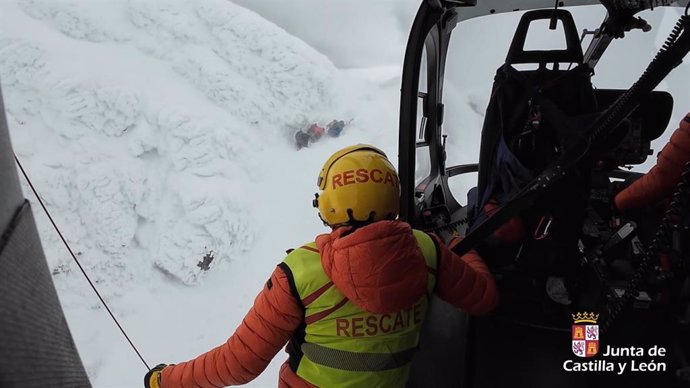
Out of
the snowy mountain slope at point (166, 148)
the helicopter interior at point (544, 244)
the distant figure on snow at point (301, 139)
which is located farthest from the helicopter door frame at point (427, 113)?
the distant figure on snow at point (301, 139)

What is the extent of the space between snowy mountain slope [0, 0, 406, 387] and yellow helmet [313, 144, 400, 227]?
9.72ft

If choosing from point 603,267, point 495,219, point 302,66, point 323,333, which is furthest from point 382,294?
point 302,66

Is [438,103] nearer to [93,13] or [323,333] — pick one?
[323,333]

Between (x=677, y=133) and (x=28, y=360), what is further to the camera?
(x=677, y=133)

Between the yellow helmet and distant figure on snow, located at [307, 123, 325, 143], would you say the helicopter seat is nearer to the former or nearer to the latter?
the yellow helmet

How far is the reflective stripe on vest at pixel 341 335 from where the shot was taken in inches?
48.4

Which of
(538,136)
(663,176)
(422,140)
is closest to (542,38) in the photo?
(422,140)

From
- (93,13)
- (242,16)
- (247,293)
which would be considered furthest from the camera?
(242,16)

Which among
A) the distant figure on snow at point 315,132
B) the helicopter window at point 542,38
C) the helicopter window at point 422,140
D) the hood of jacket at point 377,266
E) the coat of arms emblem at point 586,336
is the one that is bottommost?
the coat of arms emblem at point 586,336

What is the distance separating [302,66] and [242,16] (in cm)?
203

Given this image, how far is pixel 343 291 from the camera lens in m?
1.19

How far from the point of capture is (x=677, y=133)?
6.69 feet

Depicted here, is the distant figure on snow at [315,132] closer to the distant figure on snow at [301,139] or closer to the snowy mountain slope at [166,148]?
the distant figure on snow at [301,139]

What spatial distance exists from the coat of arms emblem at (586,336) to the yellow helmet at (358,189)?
0.98m
